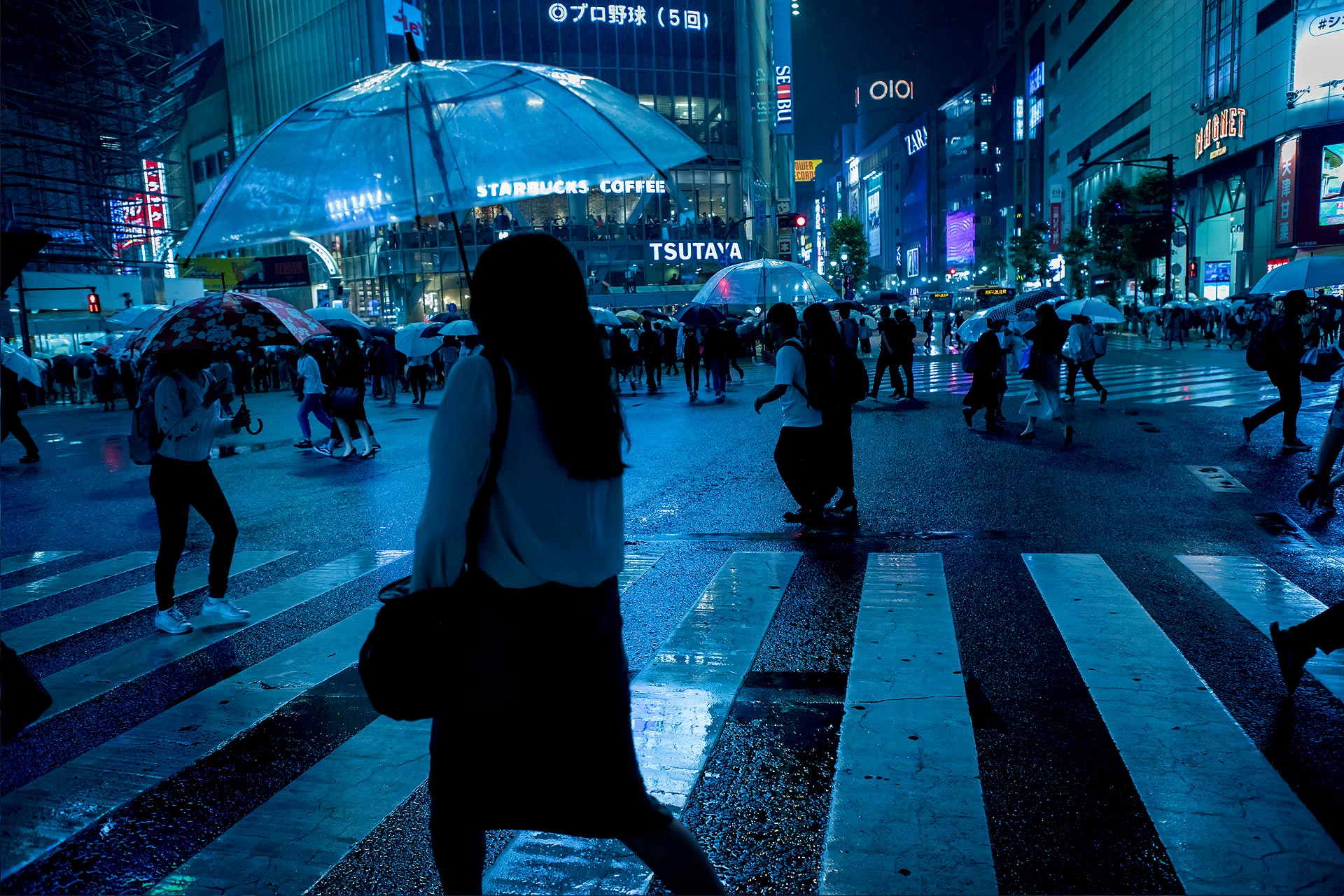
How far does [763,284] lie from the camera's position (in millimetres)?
19344

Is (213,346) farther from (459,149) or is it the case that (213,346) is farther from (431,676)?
(431,676)

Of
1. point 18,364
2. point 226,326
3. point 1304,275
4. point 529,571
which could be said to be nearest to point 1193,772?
point 529,571

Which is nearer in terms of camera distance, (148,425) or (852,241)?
(148,425)

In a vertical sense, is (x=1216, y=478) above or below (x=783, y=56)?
below

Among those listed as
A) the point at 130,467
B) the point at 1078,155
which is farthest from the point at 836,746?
the point at 1078,155

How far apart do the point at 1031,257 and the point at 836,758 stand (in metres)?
97.0

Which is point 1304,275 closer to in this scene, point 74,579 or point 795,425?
point 795,425

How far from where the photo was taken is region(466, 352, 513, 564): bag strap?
1.99 meters

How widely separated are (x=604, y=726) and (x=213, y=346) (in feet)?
16.5

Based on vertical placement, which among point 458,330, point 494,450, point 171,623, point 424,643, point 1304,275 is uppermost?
point 1304,275

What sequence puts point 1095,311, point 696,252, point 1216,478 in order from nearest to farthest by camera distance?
1. point 1216,478
2. point 1095,311
3. point 696,252

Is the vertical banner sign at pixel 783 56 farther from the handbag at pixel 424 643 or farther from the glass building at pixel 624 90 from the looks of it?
the handbag at pixel 424 643

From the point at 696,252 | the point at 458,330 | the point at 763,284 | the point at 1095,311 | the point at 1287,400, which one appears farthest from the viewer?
the point at 696,252

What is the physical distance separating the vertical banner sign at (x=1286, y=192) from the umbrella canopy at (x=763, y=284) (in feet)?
139
